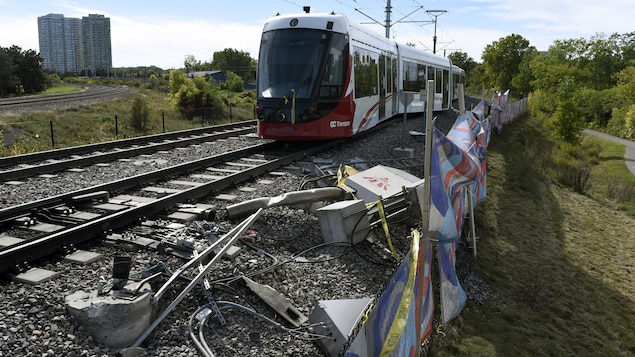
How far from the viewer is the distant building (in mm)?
144625

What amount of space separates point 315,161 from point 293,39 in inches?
128

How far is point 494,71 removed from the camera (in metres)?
81.2

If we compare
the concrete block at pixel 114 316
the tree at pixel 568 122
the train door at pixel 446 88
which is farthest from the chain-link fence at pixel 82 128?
the tree at pixel 568 122

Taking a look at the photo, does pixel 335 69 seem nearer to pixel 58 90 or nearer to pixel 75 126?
pixel 75 126

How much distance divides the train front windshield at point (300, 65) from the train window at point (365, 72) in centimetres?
131

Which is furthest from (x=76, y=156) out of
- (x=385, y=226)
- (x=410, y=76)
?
(x=410, y=76)

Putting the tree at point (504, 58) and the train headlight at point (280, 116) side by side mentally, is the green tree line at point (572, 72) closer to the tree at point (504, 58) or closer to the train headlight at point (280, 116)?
the tree at point (504, 58)

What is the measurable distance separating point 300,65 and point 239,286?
27.8ft

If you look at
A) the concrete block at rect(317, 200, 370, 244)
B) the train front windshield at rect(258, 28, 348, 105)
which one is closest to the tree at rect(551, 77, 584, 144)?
the train front windshield at rect(258, 28, 348, 105)

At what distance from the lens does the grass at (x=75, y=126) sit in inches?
733

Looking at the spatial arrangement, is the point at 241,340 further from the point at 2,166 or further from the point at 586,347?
the point at 2,166

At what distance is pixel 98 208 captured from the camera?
772 centimetres

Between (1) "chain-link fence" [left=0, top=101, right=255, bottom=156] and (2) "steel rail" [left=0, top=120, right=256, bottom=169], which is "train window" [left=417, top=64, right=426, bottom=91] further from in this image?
(1) "chain-link fence" [left=0, top=101, right=255, bottom=156]

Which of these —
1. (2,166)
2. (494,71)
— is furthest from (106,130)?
(494,71)
